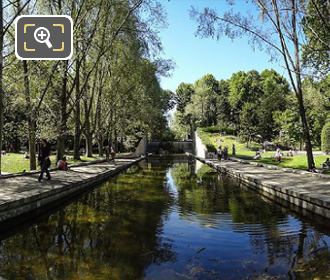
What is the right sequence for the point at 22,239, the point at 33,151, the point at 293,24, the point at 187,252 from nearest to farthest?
the point at 187,252, the point at 22,239, the point at 293,24, the point at 33,151

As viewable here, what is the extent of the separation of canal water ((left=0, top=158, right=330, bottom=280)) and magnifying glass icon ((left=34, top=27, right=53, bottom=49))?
4547 millimetres

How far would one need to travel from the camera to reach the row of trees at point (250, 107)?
5669cm

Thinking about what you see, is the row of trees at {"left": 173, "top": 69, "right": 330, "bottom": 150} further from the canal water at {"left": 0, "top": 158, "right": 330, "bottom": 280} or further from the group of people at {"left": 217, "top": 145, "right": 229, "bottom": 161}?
the canal water at {"left": 0, "top": 158, "right": 330, "bottom": 280}

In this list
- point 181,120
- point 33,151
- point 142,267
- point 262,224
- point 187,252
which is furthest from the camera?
point 181,120

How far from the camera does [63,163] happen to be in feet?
76.8

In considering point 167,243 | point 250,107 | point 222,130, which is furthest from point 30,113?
point 222,130

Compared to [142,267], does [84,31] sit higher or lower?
higher

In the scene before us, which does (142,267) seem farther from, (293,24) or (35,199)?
(293,24)

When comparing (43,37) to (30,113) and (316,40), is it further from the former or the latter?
(316,40)

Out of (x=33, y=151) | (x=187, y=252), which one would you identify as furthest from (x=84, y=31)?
(x=187, y=252)

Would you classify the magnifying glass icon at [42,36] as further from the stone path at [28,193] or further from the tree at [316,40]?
the tree at [316,40]

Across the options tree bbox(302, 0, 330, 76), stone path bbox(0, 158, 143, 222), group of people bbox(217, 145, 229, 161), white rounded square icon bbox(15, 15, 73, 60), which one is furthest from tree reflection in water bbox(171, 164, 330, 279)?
group of people bbox(217, 145, 229, 161)

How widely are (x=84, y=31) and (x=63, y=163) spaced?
7659 millimetres

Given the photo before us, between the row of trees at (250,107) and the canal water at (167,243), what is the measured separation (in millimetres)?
37916
